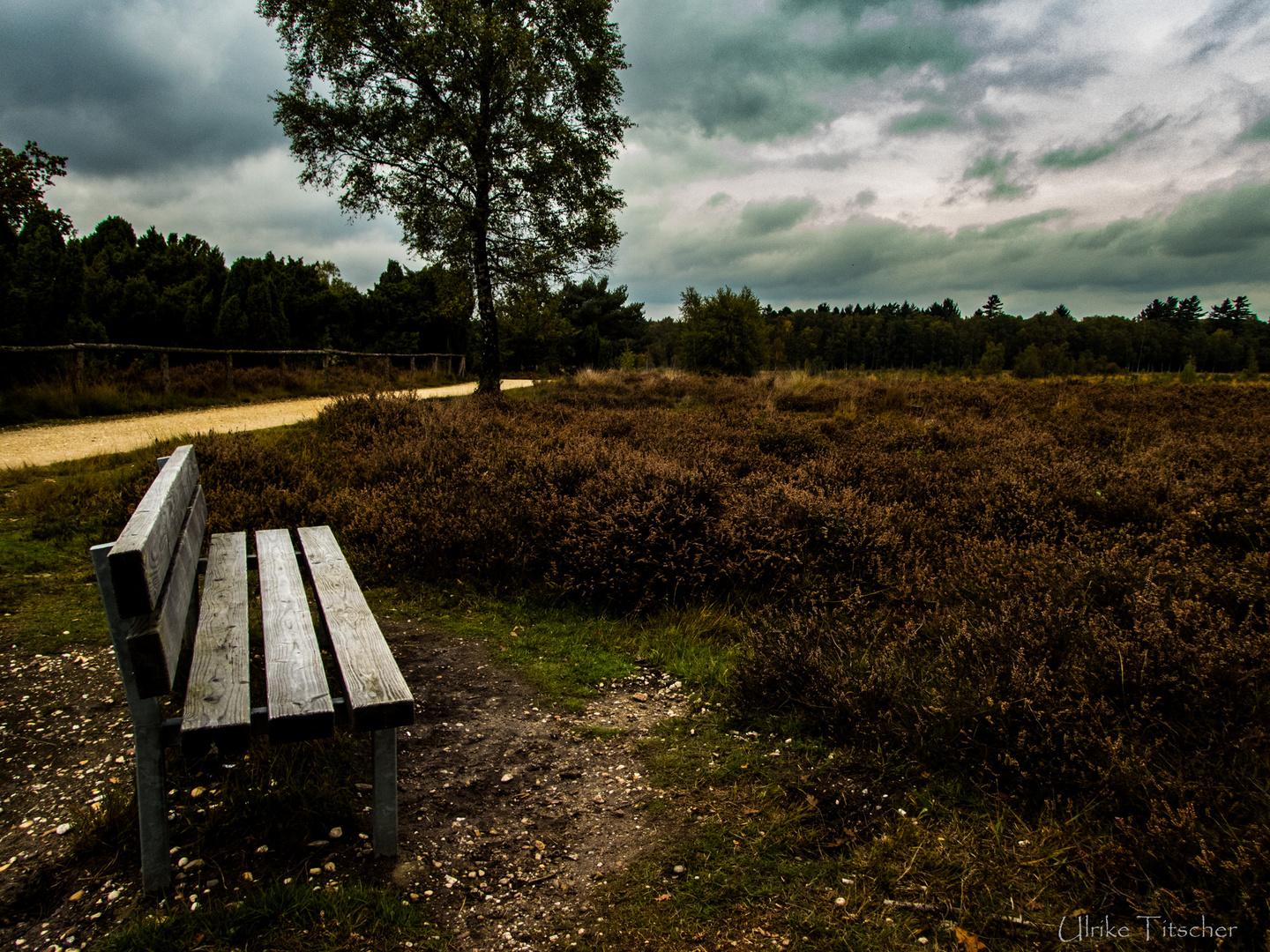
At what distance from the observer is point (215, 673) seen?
2.15 m

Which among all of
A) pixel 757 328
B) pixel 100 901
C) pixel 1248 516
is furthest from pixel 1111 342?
pixel 100 901

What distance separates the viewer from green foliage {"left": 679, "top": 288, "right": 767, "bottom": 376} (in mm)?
28703

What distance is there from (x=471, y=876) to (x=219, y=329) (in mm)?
25255

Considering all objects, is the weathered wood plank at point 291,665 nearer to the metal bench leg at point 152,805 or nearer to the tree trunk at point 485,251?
the metal bench leg at point 152,805

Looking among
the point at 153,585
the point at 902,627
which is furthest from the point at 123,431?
the point at 902,627

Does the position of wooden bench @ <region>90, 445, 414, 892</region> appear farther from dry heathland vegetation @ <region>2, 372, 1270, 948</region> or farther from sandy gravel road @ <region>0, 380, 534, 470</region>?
sandy gravel road @ <region>0, 380, 534, 470</region>

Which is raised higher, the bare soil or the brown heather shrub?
the brown heather shrub

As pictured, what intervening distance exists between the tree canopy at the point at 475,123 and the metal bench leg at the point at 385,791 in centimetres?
1405

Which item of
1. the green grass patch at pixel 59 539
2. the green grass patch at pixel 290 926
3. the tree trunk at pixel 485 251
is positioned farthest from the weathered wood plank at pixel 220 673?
the tree trunk at pixel 485 251

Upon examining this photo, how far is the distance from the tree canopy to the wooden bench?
1343 cm

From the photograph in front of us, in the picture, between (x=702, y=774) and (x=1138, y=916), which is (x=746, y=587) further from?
(x=1138, y=916)

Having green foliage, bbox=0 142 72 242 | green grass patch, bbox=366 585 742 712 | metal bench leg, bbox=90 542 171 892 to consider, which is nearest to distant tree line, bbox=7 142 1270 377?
green foliage, bbox=0 142 72 242

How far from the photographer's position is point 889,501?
5.69 metres

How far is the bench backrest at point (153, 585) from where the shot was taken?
1.79 meters
